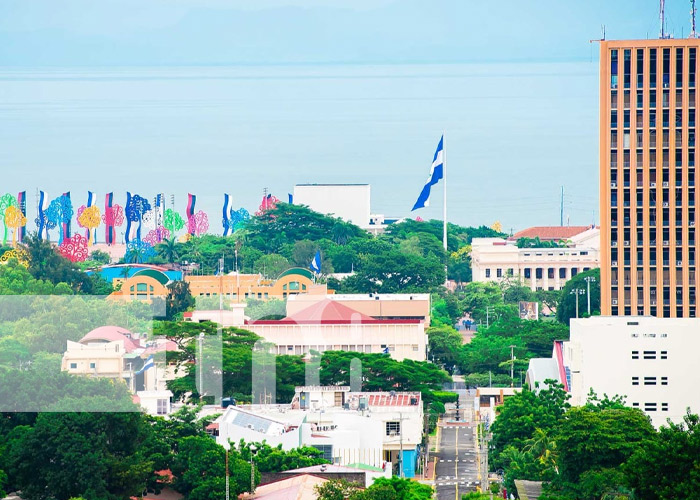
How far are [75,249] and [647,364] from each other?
4613 centimetres

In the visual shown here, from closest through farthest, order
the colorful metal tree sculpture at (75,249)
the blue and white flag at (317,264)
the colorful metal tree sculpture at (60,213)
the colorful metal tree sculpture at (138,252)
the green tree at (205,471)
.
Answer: the green tree at (205,471) → the colorful metal tree sculpture at (75,249) → the blue and white flag at (317,264) → the colorful metal tree sculpture at (138,252) → the colorful metal tree sculpture at (60,213)

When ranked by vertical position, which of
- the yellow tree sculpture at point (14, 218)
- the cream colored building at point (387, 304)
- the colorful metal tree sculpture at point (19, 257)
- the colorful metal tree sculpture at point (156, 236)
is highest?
the yellow tree sculpture at point (14, 218)

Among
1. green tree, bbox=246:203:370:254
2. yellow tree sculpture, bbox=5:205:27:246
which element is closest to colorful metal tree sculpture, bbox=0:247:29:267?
yellow tree sculpture, bbox=5:205:27:246

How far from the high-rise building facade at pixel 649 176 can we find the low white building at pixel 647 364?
41.6ft

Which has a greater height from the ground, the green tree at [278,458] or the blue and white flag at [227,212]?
the blue and white flag at [227,212]

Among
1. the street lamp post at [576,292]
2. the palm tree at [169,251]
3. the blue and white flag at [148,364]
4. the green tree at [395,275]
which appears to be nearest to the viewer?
the blue and white flag at [148,364]

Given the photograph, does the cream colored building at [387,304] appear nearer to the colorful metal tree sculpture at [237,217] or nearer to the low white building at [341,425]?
the low white building at [341,425]

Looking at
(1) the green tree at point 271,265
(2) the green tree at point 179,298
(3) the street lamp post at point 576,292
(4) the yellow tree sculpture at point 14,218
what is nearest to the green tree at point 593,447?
(2) the green tree at point 179,298

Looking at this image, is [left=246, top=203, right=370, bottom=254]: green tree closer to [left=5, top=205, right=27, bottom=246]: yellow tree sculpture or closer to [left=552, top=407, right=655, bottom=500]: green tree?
[left=5, top=205, right=27, bottom=246]: yellow tree sculpture

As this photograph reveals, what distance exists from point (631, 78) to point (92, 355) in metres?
21.2

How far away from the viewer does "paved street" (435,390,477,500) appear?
37281mm

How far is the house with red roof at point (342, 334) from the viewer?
5512 centimetres

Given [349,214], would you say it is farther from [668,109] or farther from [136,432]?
[136,432]

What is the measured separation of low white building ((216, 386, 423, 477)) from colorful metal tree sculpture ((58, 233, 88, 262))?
38.1m
